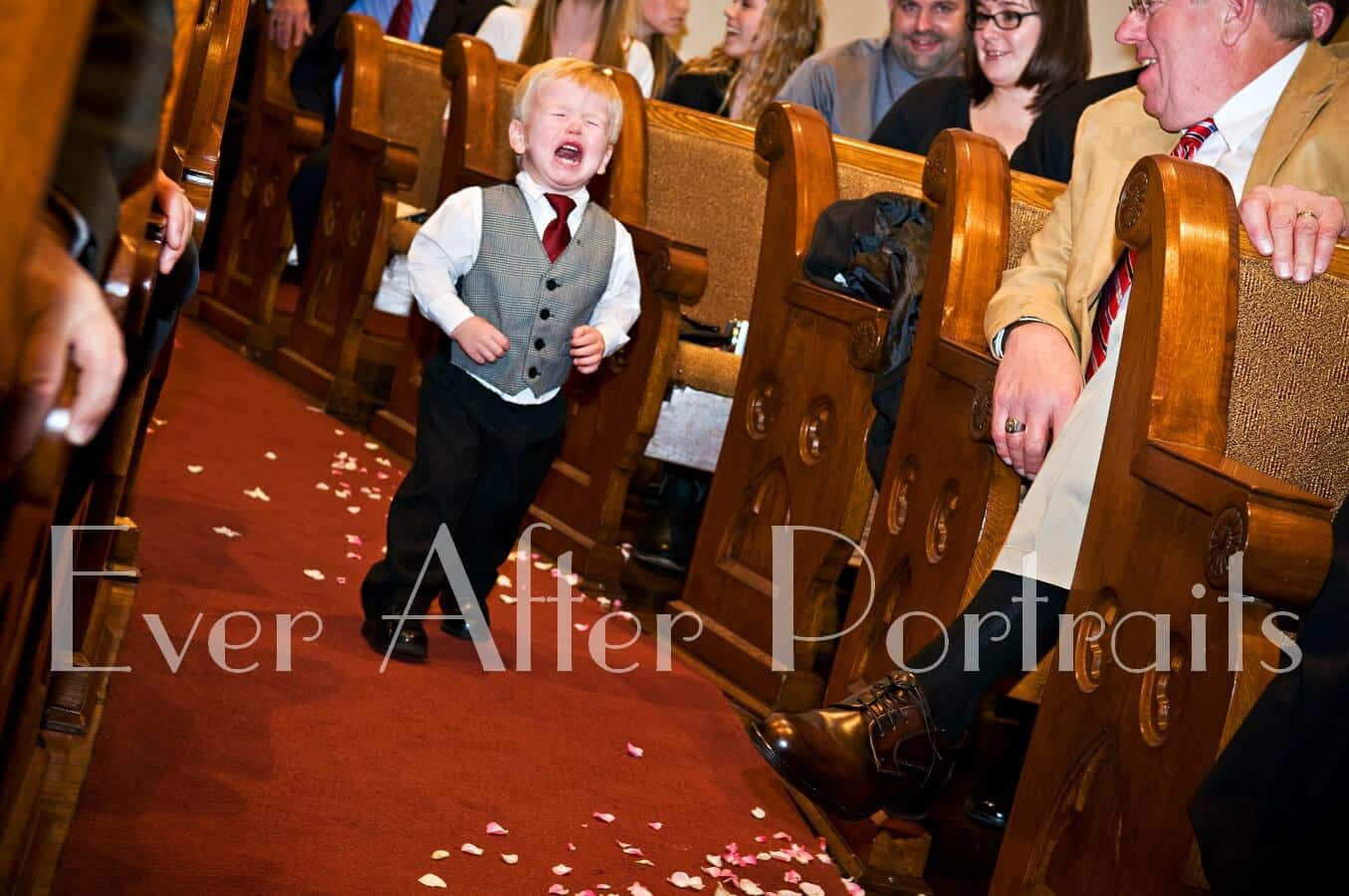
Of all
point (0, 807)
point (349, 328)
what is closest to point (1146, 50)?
point (0, 807)

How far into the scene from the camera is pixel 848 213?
3.24 meters

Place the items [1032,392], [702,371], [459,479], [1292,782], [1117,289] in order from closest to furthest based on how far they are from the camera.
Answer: [1292,782] < [1032,392] < [1117,289] < [459,479] < [702,371]

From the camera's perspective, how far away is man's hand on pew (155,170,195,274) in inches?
64.9

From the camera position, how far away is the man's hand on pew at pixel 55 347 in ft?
2.44

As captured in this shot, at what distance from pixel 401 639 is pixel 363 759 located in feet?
1.61

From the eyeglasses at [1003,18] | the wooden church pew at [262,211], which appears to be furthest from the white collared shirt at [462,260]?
the wooden church pew at [262,211]

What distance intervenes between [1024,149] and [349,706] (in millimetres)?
2145

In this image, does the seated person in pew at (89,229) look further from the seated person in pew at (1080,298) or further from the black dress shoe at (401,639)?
the black dress shoe at (401,639)

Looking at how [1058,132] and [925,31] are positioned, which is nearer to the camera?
[1058,132]

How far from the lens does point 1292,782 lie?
1.59m

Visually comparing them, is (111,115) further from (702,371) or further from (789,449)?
(702,371)

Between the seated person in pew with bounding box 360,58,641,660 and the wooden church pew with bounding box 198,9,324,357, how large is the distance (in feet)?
8.94

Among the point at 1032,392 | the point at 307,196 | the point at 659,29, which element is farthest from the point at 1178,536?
the point at 659,29

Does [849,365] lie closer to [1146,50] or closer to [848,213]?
[848,213]
